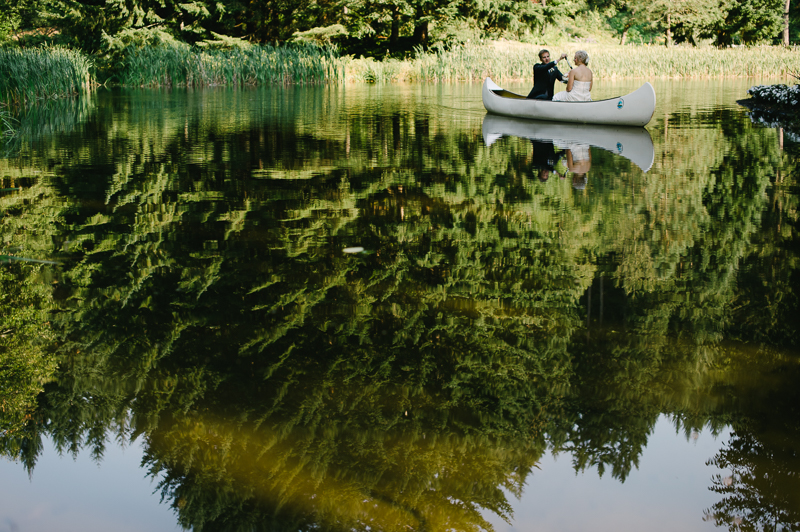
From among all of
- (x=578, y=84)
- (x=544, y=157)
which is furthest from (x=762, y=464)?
(x=578, y=84)

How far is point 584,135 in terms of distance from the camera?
515 inches

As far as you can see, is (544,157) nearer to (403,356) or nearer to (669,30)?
(403,356)

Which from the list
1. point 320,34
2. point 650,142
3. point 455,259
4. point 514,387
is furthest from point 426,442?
point 320,34

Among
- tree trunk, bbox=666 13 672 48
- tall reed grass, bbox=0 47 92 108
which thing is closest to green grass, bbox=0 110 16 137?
tall reed grass, bbox=0 47 92 108

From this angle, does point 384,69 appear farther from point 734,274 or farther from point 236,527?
point 236,527

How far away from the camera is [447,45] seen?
1727 inches

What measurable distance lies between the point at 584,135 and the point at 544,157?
321 cm

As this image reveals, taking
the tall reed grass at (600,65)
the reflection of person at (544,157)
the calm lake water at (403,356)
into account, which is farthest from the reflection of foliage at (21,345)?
the tall reed grass at (600,65)

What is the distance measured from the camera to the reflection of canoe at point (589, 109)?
43.8 ft

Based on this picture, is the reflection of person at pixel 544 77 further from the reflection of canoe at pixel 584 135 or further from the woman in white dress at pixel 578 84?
the reflection of canoe at pixel 584 135

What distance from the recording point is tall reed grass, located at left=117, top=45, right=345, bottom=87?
30.3 metres


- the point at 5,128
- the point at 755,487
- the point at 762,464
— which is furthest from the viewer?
the point at 5,128

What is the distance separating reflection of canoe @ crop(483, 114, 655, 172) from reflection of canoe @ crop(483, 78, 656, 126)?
15cm

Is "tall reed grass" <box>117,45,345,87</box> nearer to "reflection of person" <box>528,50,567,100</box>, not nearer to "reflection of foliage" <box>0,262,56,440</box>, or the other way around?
"reflection of person" <box>528,50,567,100</box>
